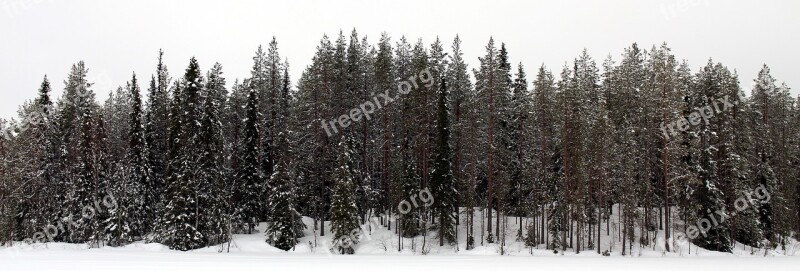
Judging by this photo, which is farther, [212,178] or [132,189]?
[132,189]

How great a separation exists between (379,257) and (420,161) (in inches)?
545

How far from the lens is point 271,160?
41469 millimetres

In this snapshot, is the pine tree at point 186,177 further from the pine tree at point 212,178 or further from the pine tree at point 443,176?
the pine tree at point 443,176

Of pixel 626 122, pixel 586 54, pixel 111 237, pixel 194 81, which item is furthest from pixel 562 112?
pixel 111 237

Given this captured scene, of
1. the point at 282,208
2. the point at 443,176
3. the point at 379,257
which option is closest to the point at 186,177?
the point at 282,208

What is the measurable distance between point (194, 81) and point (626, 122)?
1296 inches

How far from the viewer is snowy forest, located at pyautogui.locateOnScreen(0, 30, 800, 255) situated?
35156 millimetres

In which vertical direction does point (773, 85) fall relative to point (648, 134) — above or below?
above

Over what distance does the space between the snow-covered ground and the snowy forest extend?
2.74 feet

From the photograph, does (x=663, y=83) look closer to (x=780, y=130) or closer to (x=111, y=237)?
(x=780, y=130)

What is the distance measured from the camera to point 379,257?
27.0m

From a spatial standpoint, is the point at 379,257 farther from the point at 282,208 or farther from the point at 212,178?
the point at 212,178

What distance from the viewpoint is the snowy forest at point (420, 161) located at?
3516 cm

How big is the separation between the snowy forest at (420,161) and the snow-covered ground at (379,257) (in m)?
0.84
